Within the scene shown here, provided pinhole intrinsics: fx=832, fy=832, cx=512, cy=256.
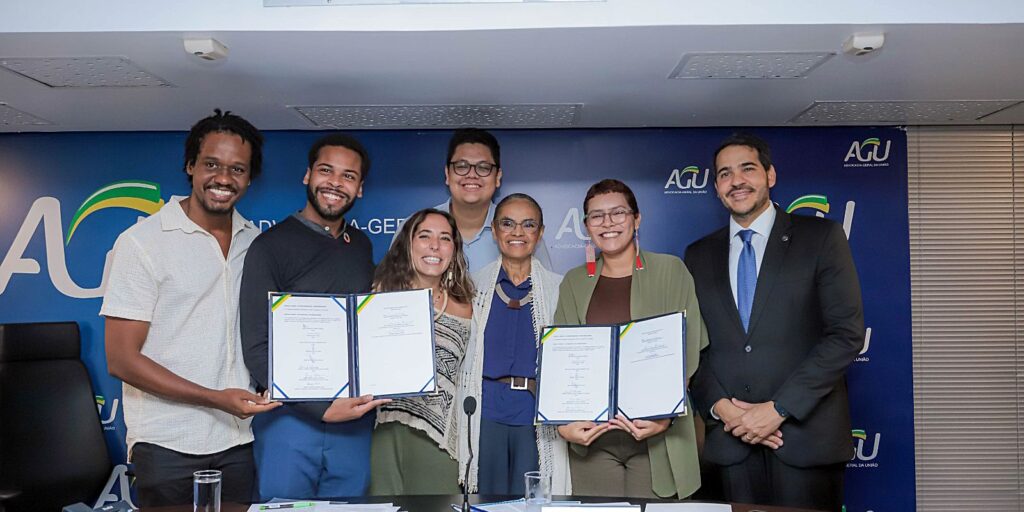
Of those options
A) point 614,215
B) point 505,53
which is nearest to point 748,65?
point 614,215

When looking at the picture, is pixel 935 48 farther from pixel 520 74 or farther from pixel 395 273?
pixel 395 273

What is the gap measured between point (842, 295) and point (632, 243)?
917 millimetres

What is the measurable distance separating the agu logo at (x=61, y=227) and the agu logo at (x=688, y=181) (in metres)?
2.89

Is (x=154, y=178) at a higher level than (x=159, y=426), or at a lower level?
higher

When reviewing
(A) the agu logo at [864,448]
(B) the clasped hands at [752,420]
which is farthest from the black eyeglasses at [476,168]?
(A) the agu logo at [864,448]

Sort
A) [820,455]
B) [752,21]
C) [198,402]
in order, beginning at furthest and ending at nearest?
[820,455], [198,402], [752,21]

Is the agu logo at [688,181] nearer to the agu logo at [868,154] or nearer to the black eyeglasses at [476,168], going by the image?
the agu logo at [868,154]

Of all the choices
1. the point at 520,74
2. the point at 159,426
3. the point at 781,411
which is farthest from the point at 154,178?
the point at 781,411

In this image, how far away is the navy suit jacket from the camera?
Result: 11.5ft

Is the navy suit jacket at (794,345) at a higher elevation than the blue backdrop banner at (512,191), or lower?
lower

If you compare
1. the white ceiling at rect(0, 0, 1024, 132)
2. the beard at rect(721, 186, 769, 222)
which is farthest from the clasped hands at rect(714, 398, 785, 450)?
the white ceiling at rect(0, 0, 1024, 132)

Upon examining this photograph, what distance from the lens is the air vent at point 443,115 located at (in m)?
4.20

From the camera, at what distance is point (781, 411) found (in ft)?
11.4

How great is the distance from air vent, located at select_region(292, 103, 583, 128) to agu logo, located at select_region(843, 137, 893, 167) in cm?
160
